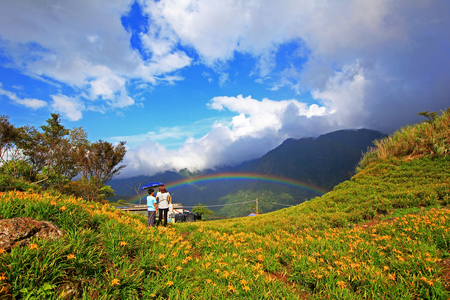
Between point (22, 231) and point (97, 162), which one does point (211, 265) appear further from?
point (97, 162)

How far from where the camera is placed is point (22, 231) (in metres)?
2.90

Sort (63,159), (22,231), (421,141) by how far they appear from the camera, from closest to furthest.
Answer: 1. (22,231)
2. (421,141)
3. (63,159)

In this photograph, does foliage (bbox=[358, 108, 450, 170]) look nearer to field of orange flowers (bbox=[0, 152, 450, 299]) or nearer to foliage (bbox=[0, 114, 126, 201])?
field of orange flowers (bbox=[0, 152, 450, 299])

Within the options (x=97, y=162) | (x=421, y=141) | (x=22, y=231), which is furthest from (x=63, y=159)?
(x=421, y=141)

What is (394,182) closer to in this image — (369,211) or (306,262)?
(369,211)

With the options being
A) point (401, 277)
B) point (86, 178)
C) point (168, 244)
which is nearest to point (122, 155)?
point (86, 178)

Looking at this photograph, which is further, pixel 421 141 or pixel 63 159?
pixel 63 159

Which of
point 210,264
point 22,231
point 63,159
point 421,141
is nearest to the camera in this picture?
point 22,231

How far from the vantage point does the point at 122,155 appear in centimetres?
1833

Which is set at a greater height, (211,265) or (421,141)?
(421,141)

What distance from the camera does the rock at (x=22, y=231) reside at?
271 cm

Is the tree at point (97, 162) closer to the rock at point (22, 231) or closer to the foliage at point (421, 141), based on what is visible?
the rock at point (22, 231)

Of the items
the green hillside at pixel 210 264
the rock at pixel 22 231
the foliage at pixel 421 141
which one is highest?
the foliage at pixel 421 141

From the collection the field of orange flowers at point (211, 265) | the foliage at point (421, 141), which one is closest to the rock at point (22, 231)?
the field of orange flowers at point (211, 265)
